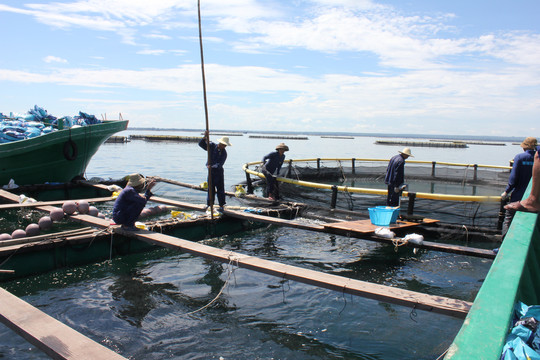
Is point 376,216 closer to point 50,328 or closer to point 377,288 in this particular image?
point 377,288

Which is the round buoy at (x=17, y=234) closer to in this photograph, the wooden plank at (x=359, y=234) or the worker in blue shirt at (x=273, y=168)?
the wooden plank at (x=359, y=234)

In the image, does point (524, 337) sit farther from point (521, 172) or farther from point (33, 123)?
point (33, 123)

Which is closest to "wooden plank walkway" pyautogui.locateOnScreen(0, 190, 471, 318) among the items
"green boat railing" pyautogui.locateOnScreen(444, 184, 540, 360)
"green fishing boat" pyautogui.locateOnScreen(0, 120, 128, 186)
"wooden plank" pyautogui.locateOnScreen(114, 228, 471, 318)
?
"wooden plank" pyautogui.locateOnScreen(114, 228, 471, 318)

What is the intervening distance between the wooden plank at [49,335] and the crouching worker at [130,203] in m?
3.20

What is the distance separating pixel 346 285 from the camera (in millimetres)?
4793

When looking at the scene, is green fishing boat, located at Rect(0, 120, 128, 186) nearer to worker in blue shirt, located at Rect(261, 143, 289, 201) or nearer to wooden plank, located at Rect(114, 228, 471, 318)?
worker in blue shirt, located at Rect(261, 143, 289, 201)

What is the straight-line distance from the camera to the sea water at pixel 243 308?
4.84 meters

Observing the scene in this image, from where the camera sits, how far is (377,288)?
4711mm

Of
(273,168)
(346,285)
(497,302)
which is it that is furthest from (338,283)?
(273,168)

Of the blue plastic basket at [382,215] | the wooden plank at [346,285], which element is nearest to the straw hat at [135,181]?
the wooden plank at [346,285]

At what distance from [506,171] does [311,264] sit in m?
14.1

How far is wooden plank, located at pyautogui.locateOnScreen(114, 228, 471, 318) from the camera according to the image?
13.9 ft

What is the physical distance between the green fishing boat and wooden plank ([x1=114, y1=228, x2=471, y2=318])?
33.2 feet

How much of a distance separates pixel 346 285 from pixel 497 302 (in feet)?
9.58
